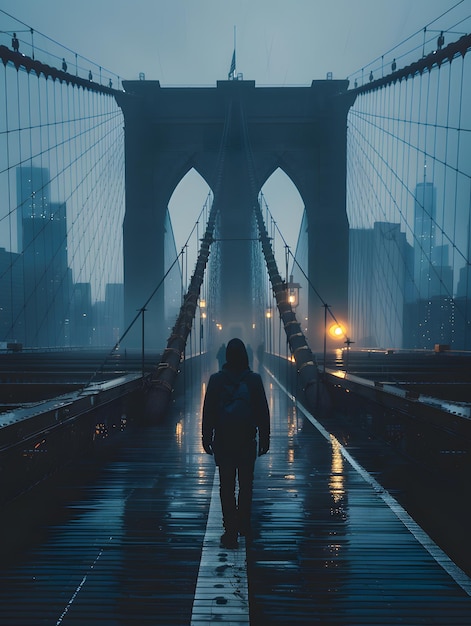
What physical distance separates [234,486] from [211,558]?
0.49 metres

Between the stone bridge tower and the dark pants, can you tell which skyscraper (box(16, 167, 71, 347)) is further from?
the dark pants

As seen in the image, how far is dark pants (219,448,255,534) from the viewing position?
378cm

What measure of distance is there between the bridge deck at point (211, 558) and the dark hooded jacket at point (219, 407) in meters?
0.73

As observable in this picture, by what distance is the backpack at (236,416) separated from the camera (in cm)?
371

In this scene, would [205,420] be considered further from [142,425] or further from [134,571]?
[142,425]

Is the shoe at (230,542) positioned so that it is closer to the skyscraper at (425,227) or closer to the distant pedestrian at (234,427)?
the distant pedestrian at (234,427)

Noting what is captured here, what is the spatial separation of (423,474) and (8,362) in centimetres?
1368

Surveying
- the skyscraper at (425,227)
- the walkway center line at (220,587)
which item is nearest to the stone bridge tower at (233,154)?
the skyscraper at (425,227)

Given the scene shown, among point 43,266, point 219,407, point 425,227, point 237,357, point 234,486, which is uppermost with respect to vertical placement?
point 425,227

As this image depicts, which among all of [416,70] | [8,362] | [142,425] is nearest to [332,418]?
[142,425]

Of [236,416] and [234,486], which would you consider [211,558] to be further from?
[236,416]

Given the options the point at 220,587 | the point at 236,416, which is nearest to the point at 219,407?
the point at 236,416

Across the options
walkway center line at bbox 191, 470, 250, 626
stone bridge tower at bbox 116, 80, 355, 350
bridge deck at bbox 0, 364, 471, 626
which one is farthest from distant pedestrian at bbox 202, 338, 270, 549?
stone bridge tower at bbox 116, 80, 355, 350

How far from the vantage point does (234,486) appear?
12.3ft
